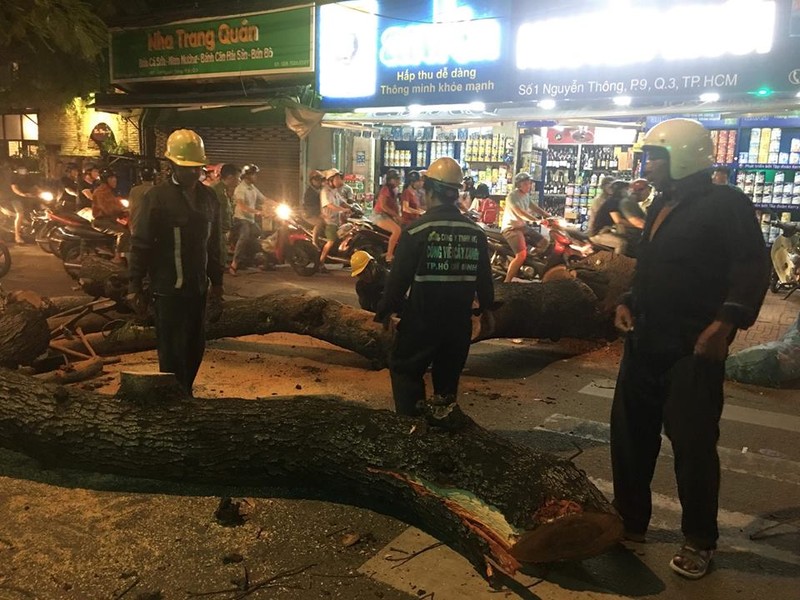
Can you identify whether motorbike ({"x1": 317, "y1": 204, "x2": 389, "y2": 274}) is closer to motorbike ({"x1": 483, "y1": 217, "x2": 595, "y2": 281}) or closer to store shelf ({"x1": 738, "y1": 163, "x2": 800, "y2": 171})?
motorbike ({"x1": 483, "y1": 217, "x2": 595, "y2": 281})

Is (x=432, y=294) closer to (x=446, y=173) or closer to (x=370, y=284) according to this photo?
(x=446, y=173)

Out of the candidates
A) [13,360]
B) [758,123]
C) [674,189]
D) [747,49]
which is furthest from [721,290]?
[758,123]

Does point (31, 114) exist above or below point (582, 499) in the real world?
above

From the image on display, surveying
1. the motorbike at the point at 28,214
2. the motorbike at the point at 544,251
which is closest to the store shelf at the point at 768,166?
the motorbike at the point at 544,251

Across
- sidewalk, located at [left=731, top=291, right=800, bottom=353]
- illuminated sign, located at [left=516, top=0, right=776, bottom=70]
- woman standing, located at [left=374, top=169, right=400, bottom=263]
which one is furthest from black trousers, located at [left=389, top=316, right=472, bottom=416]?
illuminated sign, located at [left=516, top=0, right=776, bottom=70]

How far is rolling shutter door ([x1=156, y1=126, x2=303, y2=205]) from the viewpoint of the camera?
17.0 m

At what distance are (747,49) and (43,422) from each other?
417 inches

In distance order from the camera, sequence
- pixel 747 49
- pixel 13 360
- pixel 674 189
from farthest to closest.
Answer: pixel 747 49 → pixel 13 360 → pixel 674 189

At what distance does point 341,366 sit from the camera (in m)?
7.14

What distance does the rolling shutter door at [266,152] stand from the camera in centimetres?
1703

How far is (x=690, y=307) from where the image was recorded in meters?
3.30

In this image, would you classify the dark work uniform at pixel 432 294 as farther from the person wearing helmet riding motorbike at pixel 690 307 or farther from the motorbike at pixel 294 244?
the motorbike at pixel 294 244

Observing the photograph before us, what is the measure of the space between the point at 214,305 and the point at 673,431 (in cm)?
400

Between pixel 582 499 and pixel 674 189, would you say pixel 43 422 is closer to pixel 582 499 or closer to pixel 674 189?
pixel 582 499
